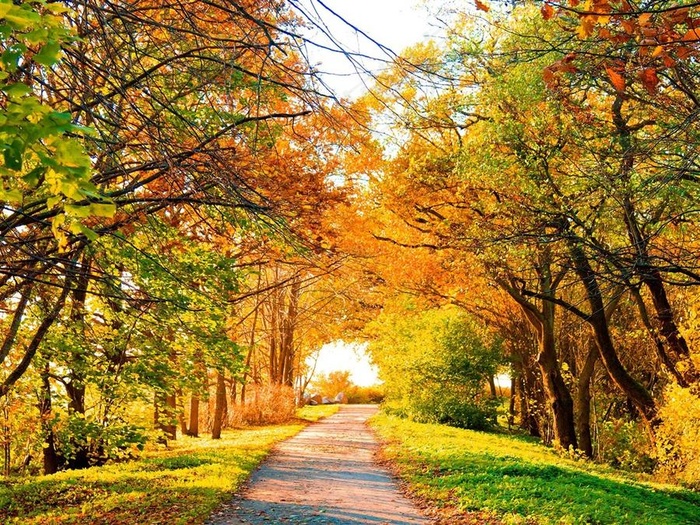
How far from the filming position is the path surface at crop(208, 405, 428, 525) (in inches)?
305

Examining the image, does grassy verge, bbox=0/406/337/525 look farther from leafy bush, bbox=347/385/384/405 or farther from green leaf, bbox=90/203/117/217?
leafy bush, bbox=347/385/384/405

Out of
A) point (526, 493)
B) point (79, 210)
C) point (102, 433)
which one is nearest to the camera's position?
point (79, 210)

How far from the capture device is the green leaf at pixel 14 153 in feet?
6.49

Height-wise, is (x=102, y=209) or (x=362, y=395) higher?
(x=102, y=209)

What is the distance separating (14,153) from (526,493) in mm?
8420

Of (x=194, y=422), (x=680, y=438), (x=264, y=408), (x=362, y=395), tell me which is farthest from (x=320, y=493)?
(x=362, y=395)

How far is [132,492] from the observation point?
343 inches

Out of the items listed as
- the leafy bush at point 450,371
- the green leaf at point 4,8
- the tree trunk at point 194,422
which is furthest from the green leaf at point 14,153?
the tree trunk at point 194,422

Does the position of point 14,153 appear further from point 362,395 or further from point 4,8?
point 362,395

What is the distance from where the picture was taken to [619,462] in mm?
17734

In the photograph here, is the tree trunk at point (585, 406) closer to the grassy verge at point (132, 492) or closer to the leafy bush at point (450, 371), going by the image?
the leafy bush at point (450, 371)

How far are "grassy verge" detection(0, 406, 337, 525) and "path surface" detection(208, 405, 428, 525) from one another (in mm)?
411

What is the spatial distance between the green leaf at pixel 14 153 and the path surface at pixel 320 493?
253 inches

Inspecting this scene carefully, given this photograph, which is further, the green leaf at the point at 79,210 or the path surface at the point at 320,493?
the path surface at the point at 320,493
